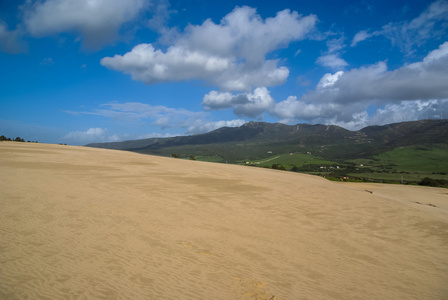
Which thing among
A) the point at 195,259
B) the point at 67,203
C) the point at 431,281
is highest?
the point at 67,203

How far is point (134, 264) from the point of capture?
6004 mm

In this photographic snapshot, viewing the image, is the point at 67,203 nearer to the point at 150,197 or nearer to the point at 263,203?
the point at 150,197

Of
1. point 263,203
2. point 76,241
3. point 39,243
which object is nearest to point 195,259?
point 76,241

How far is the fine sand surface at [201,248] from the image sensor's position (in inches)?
208

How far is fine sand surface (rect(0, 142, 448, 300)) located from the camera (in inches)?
208

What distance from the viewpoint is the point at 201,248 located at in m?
7.30

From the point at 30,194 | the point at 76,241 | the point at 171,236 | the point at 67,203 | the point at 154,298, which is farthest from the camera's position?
the point at 30,194

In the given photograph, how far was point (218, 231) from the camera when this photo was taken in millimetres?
8859

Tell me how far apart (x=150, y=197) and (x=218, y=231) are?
5.25m

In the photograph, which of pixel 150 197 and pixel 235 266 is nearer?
pixel 235 266

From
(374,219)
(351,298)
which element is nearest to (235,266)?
(351,298)

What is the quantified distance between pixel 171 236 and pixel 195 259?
5.46ft

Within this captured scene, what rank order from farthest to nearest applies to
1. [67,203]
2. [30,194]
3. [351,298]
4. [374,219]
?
[374,219], [30,194], [67,203], [351,298]

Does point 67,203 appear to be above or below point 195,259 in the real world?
above
